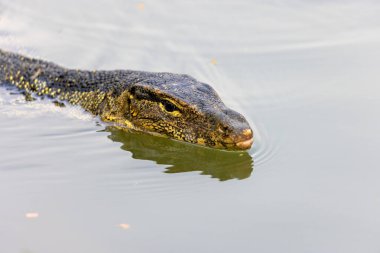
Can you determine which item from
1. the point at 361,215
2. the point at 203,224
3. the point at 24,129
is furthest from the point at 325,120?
the point at 24,129

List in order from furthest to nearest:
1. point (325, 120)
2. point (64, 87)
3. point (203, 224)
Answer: point (64, 87), point (325, 120), point (203, 224)

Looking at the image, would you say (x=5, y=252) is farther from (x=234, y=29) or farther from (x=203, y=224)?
(x=234, y=29)

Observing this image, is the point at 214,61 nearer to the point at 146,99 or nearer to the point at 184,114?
the point at 146,99

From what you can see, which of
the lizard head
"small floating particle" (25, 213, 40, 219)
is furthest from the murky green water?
the lizard head

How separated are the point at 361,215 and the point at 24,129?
425cm

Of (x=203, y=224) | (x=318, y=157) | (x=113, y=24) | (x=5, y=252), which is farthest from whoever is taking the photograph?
(x=113, y=24)

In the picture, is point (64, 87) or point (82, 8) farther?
point (82, 8)

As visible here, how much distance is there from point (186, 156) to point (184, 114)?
1.66 feet

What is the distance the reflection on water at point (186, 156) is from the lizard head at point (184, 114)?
0.10 m

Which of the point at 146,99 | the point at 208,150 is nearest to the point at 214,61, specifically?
the point at 146,99

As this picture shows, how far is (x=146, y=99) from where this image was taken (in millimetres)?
8609

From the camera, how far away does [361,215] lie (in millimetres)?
6844

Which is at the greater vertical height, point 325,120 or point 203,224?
point 325,120

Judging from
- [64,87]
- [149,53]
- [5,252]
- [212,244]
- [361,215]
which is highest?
[149,53]
